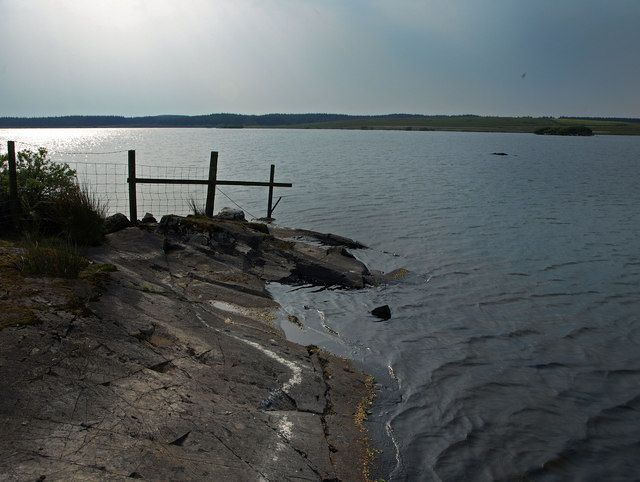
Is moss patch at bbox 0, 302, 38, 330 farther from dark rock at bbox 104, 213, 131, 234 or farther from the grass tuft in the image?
dark rock at bbox 104, 213, 131, 234

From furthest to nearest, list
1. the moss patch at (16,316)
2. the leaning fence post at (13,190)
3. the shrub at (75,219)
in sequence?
the leaning fence post at (13,190), the shrub at (75,219), the moss patch at (16,316)

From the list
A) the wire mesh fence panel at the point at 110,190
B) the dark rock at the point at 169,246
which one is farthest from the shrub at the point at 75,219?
the wire mesh fence panel at the point at 110,190

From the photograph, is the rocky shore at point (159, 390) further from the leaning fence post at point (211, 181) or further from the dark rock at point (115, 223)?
the leaning fence post at point (211, 181)

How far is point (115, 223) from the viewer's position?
41.4 ft

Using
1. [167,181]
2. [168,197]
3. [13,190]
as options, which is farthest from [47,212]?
[168,197]

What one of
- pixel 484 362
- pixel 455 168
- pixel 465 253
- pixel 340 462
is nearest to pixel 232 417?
pixel 340 462

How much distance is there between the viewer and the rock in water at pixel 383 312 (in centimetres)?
1114

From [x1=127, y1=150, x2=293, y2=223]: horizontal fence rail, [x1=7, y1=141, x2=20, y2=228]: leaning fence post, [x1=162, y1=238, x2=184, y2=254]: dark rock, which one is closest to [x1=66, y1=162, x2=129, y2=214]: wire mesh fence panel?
[x1=127, y1=150, x2=293, y2=223]: horizontal fence rail

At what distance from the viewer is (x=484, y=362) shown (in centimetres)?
912

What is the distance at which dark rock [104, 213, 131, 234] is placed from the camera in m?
12.4

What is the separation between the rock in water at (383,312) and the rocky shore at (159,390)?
2.49m

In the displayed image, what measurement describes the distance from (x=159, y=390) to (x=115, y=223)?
7775 mm

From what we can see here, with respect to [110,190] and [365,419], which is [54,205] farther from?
[110,190]

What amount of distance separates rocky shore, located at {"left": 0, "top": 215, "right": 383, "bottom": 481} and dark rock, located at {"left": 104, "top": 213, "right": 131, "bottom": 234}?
209 cm
